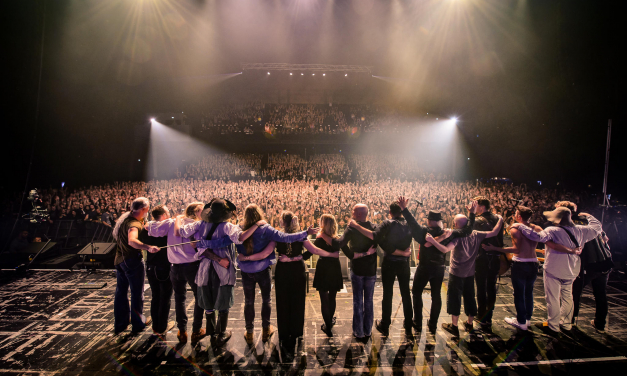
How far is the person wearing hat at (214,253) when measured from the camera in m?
2.43

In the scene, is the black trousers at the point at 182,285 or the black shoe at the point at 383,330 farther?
the black shoe at the point at 383,330

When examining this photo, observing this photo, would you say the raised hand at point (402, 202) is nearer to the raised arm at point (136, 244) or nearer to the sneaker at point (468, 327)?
the sneaker at point (468, 327)

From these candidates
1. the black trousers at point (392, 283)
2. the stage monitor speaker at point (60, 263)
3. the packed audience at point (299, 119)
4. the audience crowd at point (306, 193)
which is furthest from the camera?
the packed audience at point (299, 119)

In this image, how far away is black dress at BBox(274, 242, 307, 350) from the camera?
2488mm

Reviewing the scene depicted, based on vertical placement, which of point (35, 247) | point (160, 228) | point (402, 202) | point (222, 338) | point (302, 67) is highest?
point (302, 67)

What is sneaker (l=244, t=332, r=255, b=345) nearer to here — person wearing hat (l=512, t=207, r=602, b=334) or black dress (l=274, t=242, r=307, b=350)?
black dress (l=274, t=242, r=307, b=350)

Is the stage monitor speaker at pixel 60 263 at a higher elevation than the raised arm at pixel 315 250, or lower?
lower

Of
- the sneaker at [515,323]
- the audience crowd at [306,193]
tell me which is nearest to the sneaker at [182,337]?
the audience crowd at [306,193]

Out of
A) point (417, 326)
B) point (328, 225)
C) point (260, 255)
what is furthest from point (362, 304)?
point (260, 255)

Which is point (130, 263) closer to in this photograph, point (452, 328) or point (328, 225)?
point (328, 225)

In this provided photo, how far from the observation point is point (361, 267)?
2.63 meters

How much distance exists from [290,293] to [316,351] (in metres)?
0.69

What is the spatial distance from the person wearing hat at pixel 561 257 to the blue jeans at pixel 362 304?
72.4 inches

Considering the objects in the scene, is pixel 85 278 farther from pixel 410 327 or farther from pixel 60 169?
pixel 60 169
